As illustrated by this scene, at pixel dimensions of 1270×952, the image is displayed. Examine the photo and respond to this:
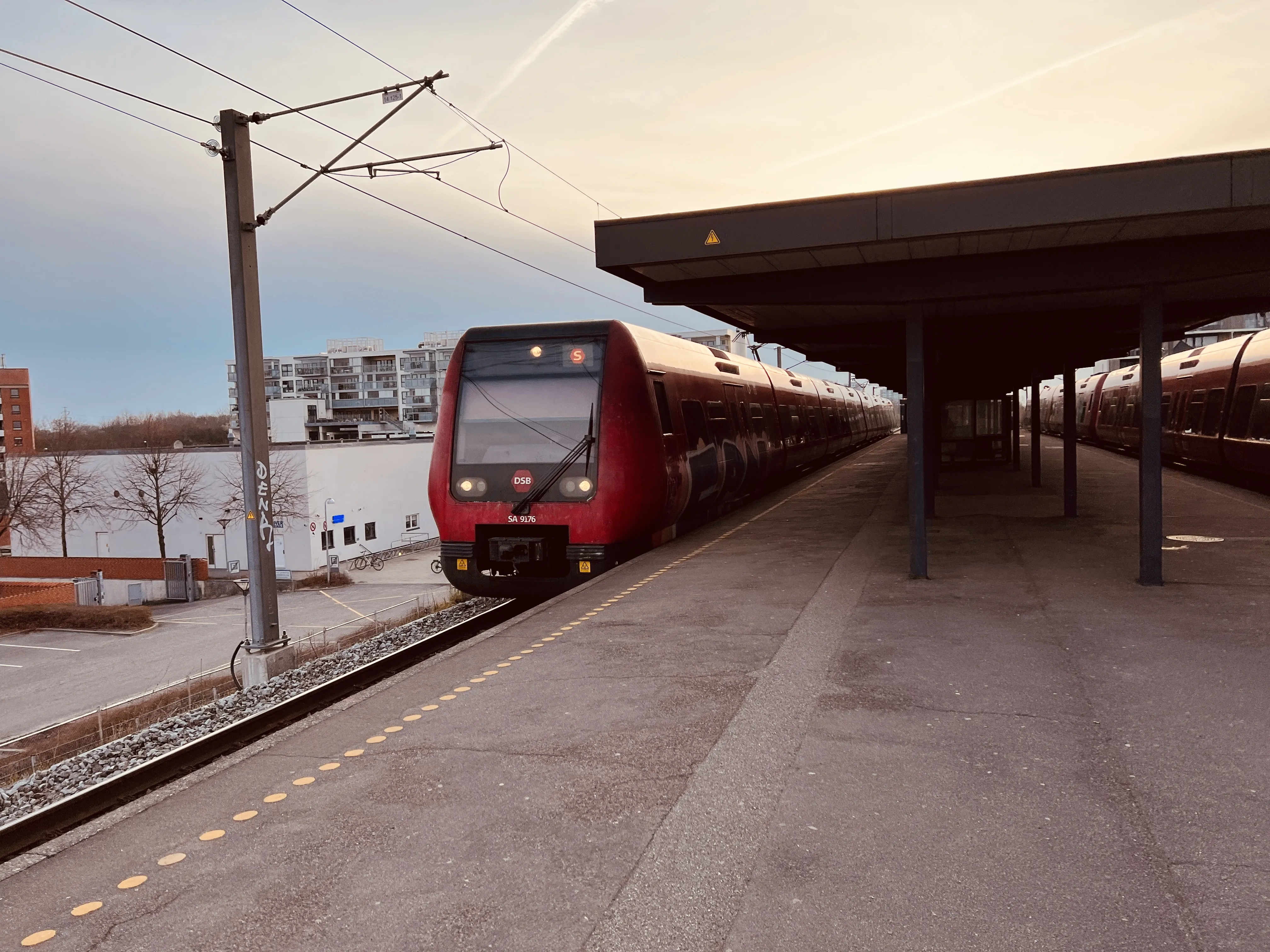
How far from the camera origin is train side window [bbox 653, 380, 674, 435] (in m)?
11.2

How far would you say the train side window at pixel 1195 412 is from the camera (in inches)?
816

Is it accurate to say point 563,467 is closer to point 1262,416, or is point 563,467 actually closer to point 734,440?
point 734,440

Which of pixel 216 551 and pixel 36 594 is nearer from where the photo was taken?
pixel 36 594

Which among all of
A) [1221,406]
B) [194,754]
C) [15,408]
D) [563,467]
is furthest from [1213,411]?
[15,408]

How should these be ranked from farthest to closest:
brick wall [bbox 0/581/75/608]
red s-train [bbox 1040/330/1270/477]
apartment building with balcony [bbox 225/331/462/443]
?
1. apartment building with balcony [bbox 225/331/462/443]
2. brick wall [bbox 0/581/75/608]
3. red s-train [bbox 1040/330/1270/477]

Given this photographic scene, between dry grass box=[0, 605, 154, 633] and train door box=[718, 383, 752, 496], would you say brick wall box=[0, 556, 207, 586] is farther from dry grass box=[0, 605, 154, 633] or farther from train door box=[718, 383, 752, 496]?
train door box=[718, 383, 752, 496]

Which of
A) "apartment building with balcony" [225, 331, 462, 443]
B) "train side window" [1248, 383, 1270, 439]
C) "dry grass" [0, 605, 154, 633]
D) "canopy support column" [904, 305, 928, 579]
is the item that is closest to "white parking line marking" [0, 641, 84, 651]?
"dry grass" [0, 605, 154, 633]

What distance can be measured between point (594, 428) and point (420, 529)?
36077mm

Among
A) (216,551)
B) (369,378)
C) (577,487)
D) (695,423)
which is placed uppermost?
(369,378)

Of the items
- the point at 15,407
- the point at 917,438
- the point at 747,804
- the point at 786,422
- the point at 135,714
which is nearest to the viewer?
the point at 747,804

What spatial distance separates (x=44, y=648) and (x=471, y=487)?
21919mm

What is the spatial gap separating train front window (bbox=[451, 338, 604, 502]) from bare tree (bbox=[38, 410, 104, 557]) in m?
37.3

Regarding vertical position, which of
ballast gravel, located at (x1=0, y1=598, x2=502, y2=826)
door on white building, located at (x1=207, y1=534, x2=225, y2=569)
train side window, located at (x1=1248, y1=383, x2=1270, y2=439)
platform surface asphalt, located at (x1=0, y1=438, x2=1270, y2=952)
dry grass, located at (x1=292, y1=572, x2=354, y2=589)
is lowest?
dry grass, located at (x1=292, y1=572, x2=354, y2=589)

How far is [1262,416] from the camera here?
16969 mm
